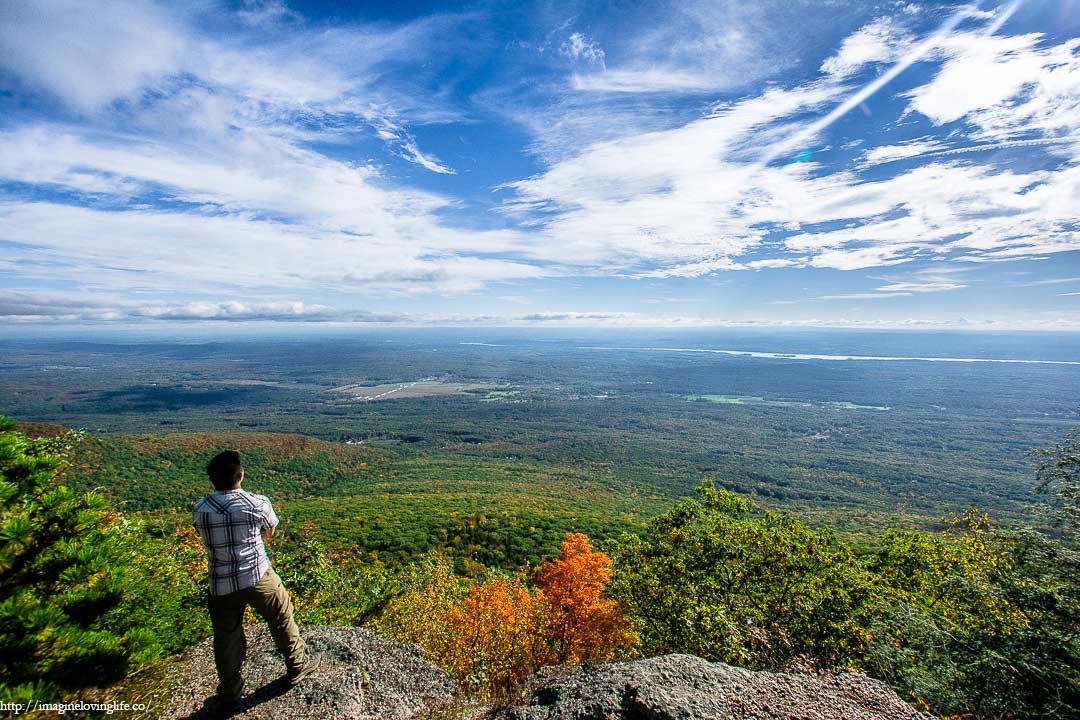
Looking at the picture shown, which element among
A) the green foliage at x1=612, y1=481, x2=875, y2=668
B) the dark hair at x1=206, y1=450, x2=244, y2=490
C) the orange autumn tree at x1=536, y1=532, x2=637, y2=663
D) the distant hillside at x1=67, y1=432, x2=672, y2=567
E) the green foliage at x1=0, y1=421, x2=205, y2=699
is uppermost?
the dark hair at x1=206, y1=450, x2=244, y2=490

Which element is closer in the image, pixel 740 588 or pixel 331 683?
pixel 331 683

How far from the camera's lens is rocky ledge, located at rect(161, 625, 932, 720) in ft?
16.3

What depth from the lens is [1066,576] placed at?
7168 mm

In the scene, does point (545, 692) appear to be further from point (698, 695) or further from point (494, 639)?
point (494, 639)

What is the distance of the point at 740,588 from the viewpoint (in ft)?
38.0

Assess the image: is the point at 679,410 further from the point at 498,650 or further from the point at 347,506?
the point at 498,650

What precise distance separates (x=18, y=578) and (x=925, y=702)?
1099cm

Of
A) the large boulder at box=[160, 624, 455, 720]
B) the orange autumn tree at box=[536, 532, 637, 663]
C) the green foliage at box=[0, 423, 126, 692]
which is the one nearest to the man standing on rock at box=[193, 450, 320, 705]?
the large boulder at box=[160, 624, 455, 720]

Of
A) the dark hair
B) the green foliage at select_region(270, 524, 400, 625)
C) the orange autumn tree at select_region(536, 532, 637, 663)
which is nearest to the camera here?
the dark hair

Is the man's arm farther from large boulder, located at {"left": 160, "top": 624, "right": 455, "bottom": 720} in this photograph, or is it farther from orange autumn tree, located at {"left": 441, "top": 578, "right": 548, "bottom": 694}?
orange autumn tree, located at {"left": 441, "top": 578, "right": 548, "bottom": 694}

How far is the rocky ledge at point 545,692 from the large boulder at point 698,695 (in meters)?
0.01

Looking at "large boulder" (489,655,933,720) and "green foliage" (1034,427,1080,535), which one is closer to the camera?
"large boulder" (489,655,933,720)

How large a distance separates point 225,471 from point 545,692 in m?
4.84

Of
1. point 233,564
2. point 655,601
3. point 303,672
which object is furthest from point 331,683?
point 655,601
